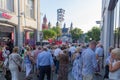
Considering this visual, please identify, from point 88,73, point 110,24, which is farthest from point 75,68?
point 110,24

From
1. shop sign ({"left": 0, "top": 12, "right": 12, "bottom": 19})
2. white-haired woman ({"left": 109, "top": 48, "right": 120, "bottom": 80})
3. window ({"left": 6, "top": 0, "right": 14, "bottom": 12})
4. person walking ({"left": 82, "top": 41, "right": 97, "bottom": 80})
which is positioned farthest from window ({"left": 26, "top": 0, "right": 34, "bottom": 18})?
white-haired woman ({"left": 109, "top": 48, "right": 120, "bottom": 80})

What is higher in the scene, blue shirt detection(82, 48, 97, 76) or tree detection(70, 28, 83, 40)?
tree detection(70, 28, 83, 40)

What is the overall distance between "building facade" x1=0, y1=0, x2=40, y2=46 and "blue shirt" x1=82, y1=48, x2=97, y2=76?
1822 cm

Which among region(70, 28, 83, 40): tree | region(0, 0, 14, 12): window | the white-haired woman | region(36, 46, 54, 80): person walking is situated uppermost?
region(0, 0, 14, 12): window

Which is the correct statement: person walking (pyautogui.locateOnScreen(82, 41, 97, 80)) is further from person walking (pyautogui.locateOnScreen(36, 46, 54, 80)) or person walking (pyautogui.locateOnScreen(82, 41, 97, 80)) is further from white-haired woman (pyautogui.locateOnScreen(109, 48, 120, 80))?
white-haired woman (pyautogui.locateOnScreen(109, 48, 120, 80))

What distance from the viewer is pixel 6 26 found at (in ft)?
94.7

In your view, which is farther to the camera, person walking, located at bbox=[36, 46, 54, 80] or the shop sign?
the shop sign

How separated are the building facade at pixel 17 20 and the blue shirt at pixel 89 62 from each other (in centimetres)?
1822

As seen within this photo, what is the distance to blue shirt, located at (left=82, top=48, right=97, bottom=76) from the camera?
30.6 feet

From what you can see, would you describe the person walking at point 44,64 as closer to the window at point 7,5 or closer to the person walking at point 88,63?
the person walking at point 88,63

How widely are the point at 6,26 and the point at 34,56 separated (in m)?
14.9

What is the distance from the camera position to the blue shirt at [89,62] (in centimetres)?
934

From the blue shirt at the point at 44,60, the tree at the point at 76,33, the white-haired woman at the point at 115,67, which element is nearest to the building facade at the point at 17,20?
the blue shirt at the point at 44,60

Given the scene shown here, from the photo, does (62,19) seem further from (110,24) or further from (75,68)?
(75,68)
